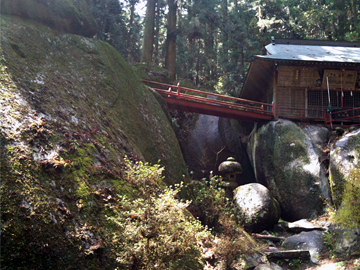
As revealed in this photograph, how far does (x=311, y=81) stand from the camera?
52.6 feet

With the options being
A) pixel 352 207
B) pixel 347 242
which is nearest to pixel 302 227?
pixel 347 242

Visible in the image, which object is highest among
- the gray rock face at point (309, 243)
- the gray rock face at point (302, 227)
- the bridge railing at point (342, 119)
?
the bridge railing at point (342, 119)

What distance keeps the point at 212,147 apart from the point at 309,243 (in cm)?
866

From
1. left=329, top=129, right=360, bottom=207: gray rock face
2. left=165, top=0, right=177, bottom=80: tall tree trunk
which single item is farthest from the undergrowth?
left=165, top=0, right=177, bottom=80: tall tree trunk

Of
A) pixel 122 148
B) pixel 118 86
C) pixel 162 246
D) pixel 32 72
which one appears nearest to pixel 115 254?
pixel 162 246

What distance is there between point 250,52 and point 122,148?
19245 mm

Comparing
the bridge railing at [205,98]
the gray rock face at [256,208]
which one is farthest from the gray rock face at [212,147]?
the gray rock face at [256,208]

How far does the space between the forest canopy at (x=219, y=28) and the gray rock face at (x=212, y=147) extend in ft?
17.4

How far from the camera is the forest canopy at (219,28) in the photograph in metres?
21.5

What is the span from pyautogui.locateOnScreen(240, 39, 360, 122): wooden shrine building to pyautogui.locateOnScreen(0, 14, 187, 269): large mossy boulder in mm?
8618

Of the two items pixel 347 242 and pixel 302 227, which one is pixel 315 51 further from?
pixel 347 242

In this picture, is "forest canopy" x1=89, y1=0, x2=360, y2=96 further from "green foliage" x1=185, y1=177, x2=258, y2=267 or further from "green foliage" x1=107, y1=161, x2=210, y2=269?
"green foliage" x1=107, y1=161, x2=210, y2=269

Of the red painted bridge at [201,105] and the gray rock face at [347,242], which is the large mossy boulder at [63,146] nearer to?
the red painted bridge at [201,105]

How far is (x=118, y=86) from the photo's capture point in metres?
9.49
